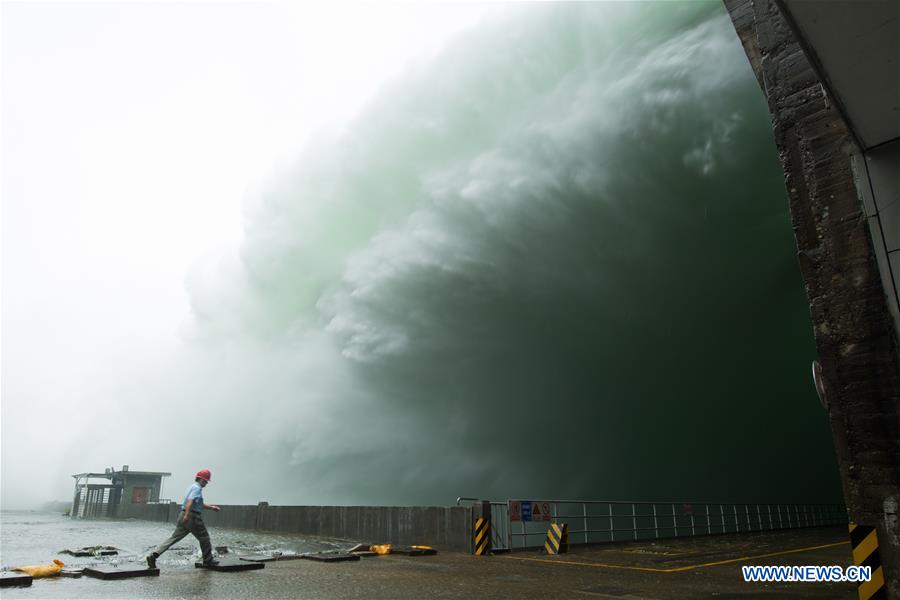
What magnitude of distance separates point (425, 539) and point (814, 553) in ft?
33.9

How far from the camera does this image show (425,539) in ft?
53.0

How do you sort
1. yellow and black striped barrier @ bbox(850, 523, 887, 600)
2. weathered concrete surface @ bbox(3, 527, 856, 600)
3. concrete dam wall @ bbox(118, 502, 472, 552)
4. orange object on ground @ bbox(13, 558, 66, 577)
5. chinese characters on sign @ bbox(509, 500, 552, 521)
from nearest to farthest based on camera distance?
1. yellow and black striped barrier @ bbox(850, 523, 887, 600)
2. weathered concrete surface @ bbox(3, 527, 856, 600)
3. orange object on ground @ bbox(13, 558, 66, 577)
4. chinese characters on sign @ bbox(509, 500, 552, 521)
5. concrete dam wall @ bbox(118, 502, 472, 552)

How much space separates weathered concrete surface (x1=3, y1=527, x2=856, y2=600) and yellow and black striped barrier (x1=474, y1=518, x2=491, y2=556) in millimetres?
1489

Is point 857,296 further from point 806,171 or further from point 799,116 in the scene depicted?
point 799,116

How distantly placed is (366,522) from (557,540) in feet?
24.6

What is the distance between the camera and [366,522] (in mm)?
18953

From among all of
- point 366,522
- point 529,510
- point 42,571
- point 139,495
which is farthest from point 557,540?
point 139,495

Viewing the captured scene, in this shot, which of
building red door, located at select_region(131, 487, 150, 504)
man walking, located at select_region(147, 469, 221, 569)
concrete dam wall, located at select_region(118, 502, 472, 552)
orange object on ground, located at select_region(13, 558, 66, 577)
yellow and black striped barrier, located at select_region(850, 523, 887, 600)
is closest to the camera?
yellow and black striped barrier, located at select_region(850, 523, 887, 600)

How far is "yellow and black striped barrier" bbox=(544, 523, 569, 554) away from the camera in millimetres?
14195

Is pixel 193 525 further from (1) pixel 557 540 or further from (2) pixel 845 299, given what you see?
(2) pixel 845 299

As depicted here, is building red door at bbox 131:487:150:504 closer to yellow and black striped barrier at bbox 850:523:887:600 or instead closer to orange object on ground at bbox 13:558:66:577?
orange object on ground at bbox 13:558:66:577

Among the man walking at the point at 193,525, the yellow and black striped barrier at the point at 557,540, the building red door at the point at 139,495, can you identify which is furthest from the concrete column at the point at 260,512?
the building red door at the point at 139,495

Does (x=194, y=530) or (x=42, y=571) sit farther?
(x=194, y=530)

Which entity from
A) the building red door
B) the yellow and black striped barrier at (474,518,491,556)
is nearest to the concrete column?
the yellow and black striped barrier at (474,518,491,556)
